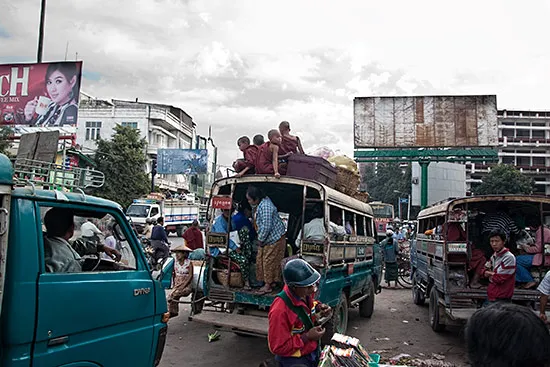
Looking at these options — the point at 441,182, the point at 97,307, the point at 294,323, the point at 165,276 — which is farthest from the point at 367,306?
the point at 441,182

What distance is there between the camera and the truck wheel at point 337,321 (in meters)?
6.00

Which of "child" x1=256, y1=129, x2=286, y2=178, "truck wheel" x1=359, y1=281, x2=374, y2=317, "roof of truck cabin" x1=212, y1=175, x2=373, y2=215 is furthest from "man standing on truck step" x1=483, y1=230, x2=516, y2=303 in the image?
"truck wheel" x1=359, y1=281, x2=374, y2=317

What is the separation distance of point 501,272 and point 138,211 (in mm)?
24508

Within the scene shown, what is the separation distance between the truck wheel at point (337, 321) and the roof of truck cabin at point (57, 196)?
3.57m

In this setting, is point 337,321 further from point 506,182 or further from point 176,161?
point 506,182

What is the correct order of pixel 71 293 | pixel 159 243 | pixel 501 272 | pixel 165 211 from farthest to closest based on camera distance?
pixel 165 211 → pixel 159 243 → pixel 501 272 → pixel 71 293

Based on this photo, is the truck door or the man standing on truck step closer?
the truck door

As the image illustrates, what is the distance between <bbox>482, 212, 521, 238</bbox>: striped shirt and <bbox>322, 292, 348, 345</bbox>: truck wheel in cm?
287

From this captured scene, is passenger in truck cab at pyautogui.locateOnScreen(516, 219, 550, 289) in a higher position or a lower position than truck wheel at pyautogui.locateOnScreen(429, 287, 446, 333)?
higher

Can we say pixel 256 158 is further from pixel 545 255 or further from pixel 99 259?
pixel 545 255

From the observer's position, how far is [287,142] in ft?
23.0

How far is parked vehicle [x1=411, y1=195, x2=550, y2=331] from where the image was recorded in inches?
256

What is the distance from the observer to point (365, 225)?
29.7ft

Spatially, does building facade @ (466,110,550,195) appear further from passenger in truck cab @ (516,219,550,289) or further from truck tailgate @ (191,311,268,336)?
truck tailgate @ (191,311,268,336)
